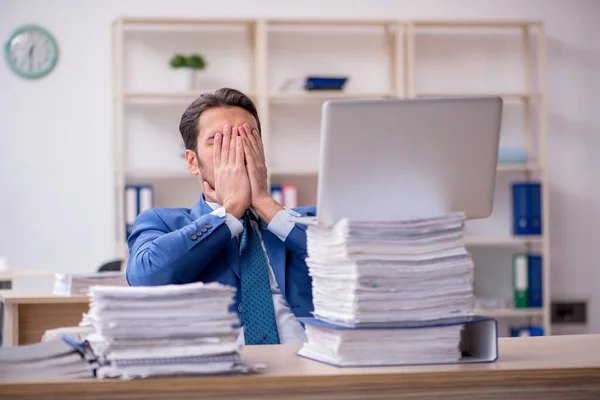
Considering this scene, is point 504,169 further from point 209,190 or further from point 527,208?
point 209,190

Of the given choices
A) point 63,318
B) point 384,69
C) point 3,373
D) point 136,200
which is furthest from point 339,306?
point 384,69

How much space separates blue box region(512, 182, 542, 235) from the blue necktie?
309 centimetres

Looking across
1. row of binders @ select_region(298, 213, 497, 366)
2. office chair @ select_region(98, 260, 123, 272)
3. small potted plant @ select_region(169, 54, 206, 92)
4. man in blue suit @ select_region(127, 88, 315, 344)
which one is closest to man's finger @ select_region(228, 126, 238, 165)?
man in blue suit @ select_region(127, 88, 315, 344)

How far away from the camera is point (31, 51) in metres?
5.02

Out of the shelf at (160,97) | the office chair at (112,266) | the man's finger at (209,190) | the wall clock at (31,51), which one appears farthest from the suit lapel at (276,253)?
the wall clock at (31,51)

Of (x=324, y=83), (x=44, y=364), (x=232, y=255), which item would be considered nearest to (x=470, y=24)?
(x=324, y=83)

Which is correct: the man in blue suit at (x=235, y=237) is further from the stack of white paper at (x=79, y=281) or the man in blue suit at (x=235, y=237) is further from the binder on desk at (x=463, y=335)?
the stack of white paper at (x=79, y=281)

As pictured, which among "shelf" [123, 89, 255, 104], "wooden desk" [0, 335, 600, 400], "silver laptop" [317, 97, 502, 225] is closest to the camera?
"wooden desk" [0, 335, 600, 400]

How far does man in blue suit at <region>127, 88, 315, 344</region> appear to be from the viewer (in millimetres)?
1926

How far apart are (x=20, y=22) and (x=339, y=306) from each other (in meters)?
4.12

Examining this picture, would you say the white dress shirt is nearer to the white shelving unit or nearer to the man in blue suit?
the man in blue suit

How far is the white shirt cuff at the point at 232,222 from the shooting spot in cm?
194

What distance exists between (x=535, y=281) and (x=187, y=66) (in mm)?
2231

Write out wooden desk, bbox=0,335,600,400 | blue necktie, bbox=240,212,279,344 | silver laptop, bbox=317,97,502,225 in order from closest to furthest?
wooden desk, bbox=0,335,600,400 → silver laptop, bbox=317,97,502,225 → blue necktie, bbox=240,212,279,344
